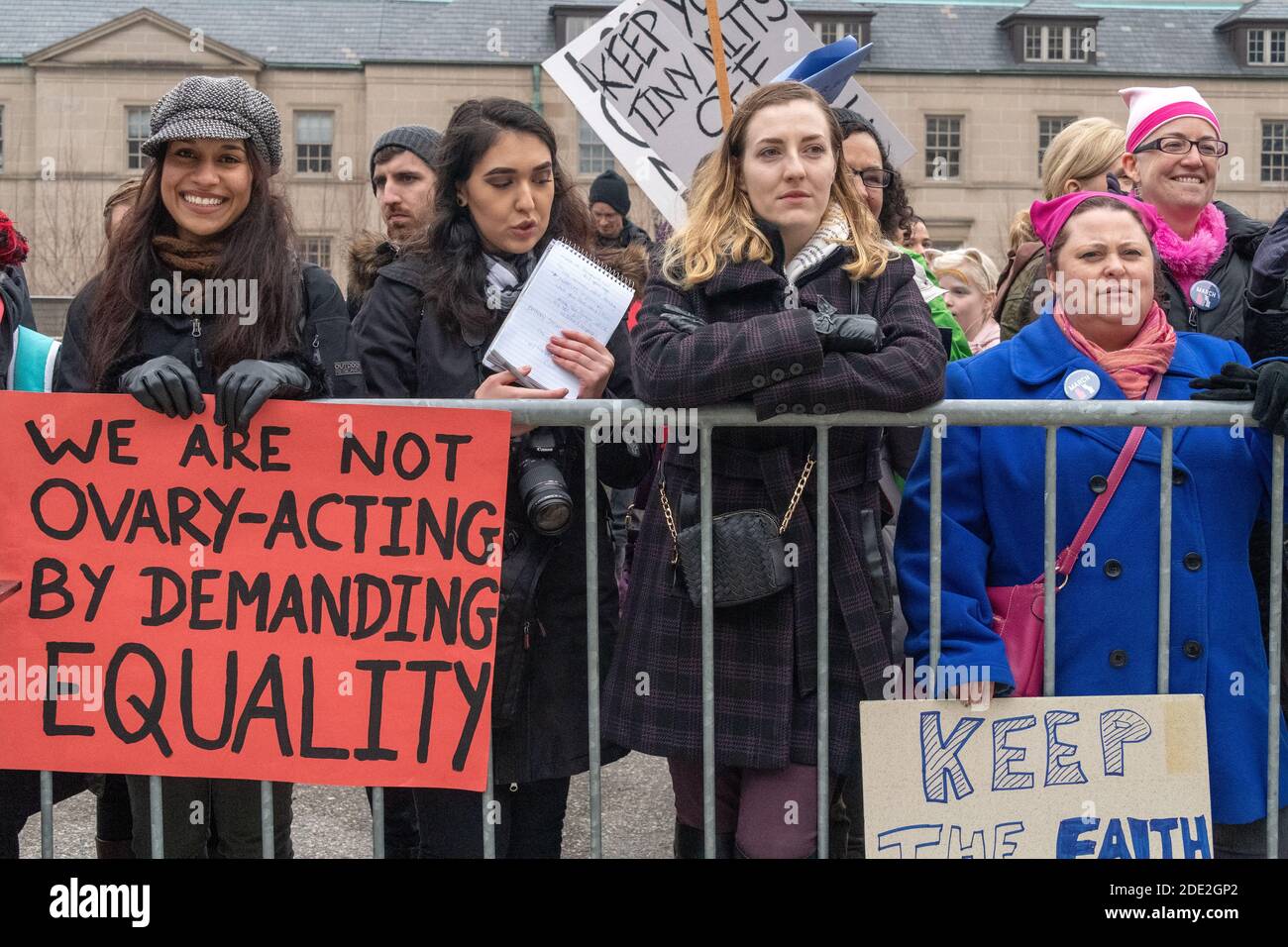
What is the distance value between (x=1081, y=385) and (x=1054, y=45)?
44.9 m

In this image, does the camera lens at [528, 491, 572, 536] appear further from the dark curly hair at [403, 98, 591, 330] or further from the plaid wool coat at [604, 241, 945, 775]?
the dark curly hair at [403, 98, 591, 330]

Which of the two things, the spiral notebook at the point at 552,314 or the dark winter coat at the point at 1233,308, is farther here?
the dark winter coat at the point at 1233,308

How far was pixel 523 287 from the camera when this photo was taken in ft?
11.3

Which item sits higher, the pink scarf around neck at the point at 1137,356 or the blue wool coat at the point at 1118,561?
the pink scarf around neck at the point at 1137,356

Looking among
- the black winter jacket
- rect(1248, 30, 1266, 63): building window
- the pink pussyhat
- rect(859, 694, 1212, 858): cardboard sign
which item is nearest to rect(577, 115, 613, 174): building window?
rect(1248, 30, 1266, 63): building window

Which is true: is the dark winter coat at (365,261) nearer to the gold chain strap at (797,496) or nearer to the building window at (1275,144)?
the gold chain strap at (797,496)

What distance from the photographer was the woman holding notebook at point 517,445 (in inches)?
131

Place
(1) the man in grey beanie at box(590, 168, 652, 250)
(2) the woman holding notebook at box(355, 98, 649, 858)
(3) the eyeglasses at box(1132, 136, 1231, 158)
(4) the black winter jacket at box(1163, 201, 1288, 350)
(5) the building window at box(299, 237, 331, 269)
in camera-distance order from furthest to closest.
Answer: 1. (5) the building window at box(299, 237, 331, 269)
2. (1) the man in grey beanie at box(590, 168, 652, 250)
3. (3) the eyeglasses at box(1132, 136, 1231, 158)
4. (4) the black winter jacket at box(1163, 201, 1288, 350)
5. (2) the woman holding notebook at box(355, 98, 649, 858)

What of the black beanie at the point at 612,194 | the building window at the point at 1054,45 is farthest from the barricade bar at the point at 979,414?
the building window at the point at 1054,45

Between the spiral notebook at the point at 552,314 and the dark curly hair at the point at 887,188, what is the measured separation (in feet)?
4.32

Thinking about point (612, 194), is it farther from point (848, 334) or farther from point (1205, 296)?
point (848, 334)

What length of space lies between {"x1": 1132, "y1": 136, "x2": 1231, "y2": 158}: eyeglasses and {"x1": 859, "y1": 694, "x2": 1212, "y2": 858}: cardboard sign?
6.26ft

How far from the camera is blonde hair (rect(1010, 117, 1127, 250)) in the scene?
4.86 metres

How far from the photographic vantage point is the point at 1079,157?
490cm
